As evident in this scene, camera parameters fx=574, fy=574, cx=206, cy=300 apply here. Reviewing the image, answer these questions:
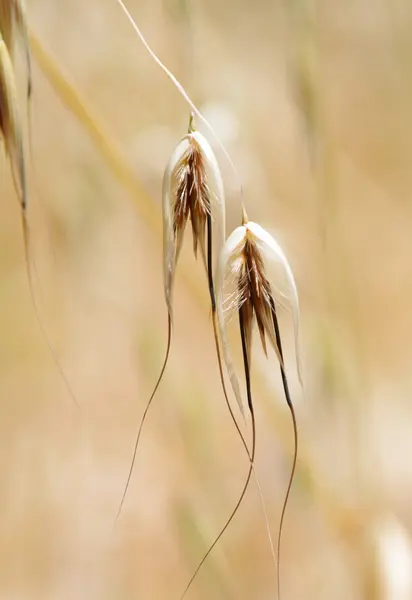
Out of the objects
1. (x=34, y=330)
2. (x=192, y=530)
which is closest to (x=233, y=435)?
(x=192, y=530)

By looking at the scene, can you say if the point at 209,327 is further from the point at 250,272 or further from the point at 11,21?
the point at 11,21

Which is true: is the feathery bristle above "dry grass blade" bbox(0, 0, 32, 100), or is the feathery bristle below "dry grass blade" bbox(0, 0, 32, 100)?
below

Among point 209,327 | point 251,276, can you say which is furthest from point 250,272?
point 209,327

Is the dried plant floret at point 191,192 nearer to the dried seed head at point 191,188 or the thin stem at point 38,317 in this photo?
the dried seed head at point 191,188

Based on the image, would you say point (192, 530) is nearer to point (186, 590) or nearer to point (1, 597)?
point (186, 590)

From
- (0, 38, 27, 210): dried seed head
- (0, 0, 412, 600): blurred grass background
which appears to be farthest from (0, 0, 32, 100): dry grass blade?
(0, 0, 412, 600): blurred grass background

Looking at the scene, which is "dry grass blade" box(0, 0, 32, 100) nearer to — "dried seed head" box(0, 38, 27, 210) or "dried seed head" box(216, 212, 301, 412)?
"dried seed head" box(0, 38, 27, 210)
